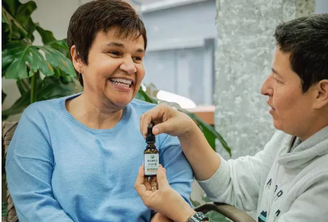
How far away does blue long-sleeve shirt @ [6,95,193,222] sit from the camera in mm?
1224

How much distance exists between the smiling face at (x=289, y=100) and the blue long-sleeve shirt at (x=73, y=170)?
1.39ft

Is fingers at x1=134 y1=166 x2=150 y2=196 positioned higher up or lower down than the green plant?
lower down

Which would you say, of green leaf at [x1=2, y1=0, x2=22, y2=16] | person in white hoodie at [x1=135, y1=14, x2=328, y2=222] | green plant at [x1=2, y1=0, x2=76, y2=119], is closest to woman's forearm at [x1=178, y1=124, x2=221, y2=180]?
person in white hoodie at [x1=135, y1=14, x2=328, y2=222]

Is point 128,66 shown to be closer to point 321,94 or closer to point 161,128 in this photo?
point 161,128

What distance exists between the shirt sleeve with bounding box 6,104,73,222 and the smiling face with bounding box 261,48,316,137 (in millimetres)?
729

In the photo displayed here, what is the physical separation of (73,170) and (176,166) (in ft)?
1.18

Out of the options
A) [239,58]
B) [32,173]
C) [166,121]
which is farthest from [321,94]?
[239,58]

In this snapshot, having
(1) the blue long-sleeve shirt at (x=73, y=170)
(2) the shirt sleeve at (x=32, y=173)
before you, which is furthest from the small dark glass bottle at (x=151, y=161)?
(2) the shirt sleeve at (x=32, y=173)

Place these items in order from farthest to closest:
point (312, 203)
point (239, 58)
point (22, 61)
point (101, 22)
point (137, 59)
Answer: point (239, 58)
point (22, 61)
point (137, 59)
point (101, 22)
point (312, 203)

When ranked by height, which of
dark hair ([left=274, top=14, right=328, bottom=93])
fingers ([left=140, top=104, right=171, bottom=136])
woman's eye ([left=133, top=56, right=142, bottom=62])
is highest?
dark hair ([left=274, top=14, right=328, bottom=93])

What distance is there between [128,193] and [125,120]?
272mm

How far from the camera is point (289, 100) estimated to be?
42.4 inches

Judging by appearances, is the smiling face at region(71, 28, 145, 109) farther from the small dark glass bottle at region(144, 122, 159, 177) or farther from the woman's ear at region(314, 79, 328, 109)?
the woman's ear at region(314, 79, 328, 109)

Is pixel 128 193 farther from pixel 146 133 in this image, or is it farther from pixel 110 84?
pixel 110 84
